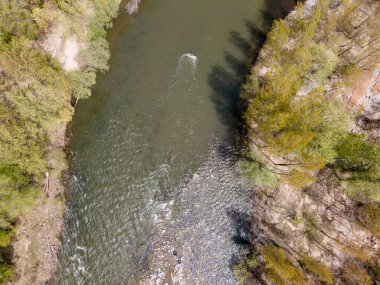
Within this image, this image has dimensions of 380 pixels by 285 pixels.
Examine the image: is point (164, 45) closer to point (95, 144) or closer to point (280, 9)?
point (95, 144)

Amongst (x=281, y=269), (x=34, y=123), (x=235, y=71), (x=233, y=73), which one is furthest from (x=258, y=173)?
(x=34, y=123)

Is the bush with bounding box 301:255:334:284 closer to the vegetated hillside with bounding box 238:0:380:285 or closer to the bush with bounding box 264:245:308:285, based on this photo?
the vegetated hillside with bounding box 238:0:380:285

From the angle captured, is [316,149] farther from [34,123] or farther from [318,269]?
[34,123]

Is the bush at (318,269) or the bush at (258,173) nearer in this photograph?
the bush at (318,269)

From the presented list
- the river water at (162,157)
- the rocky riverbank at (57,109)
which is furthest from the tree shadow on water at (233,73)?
the rocky riverbank at (57,109)

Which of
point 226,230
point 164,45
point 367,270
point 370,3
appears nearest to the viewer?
point 226,230

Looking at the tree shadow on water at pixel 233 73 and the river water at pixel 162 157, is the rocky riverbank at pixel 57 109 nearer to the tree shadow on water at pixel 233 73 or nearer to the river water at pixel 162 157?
the river water at pixel 162 157

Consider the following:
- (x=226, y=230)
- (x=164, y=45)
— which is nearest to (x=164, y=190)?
(x=226, y=230)
